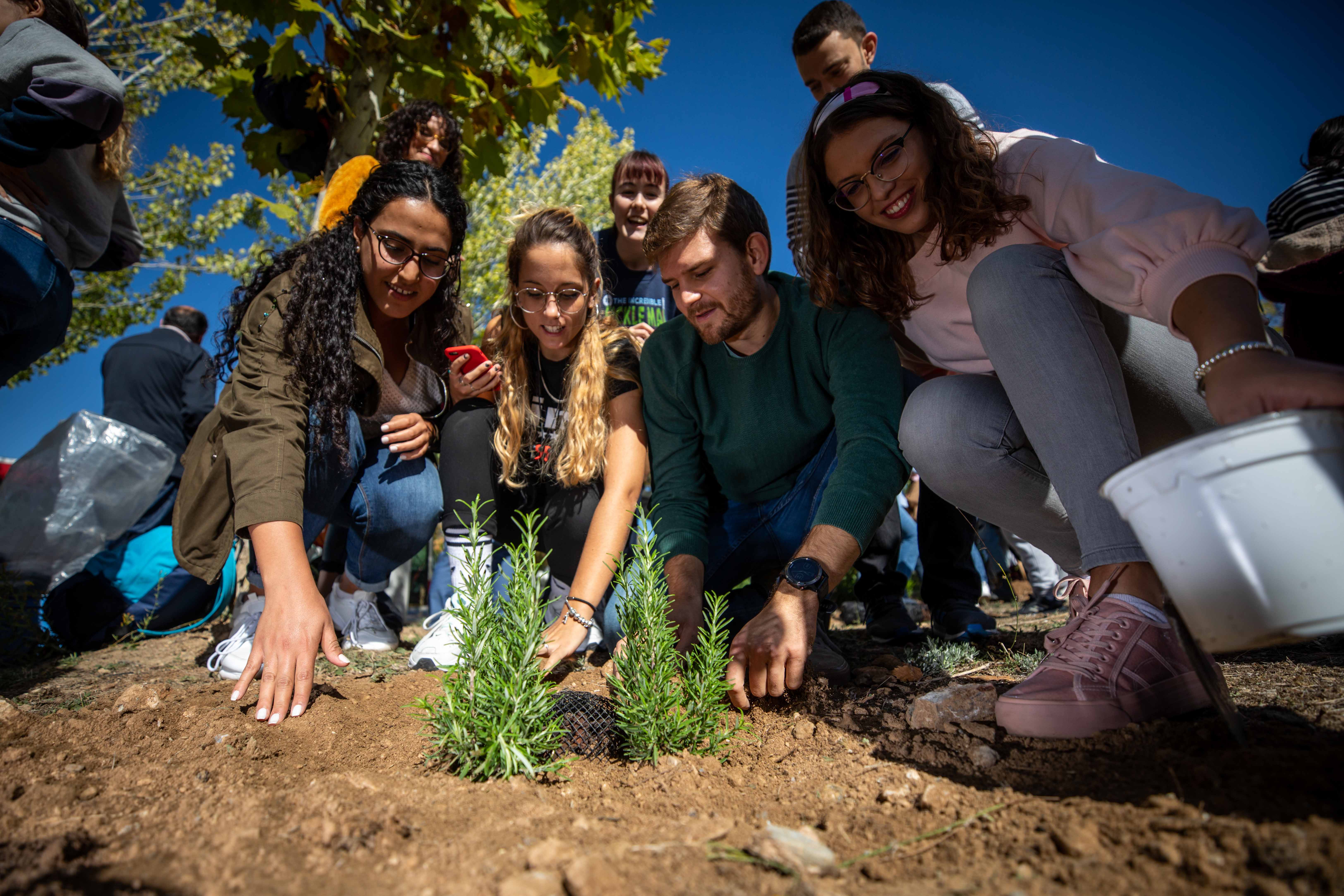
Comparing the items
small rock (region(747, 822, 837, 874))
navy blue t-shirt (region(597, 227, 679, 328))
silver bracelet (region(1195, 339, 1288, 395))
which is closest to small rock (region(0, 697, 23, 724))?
small rock (region(747, 822, 837, 874))

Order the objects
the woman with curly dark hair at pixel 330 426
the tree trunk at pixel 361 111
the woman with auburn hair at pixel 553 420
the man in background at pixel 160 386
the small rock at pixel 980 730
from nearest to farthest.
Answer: the small rock at pixel 980 730 < the woman with curly dark hair at pixel 330 426 < the woman with auburn hair at pixel 553 420 < the tree trunk at pixel 361 111 < the man in background at pixel 160 386

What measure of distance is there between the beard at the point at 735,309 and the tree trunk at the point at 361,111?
2948mm

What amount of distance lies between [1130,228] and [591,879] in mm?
1632

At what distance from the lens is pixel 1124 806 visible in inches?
41.8

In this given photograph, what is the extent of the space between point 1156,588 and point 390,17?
4.86 metres

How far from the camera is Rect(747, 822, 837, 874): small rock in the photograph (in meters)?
1.03

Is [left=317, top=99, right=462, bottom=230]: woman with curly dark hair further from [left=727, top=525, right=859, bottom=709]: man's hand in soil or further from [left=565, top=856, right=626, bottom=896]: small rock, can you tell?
[left=565, top=856, right=626, bottom=896]: small rock

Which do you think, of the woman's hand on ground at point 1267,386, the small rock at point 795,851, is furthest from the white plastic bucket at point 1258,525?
the small rock at point 795,851

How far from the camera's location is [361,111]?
434cm

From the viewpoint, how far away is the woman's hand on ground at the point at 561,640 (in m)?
2.23

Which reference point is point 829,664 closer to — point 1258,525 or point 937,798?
point 937,798

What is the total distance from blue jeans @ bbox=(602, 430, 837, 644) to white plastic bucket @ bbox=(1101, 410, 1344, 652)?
4.91ft

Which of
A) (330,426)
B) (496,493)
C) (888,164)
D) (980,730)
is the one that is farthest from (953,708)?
(330,426)

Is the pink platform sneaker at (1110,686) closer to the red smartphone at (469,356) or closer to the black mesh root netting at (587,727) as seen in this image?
the black mesh root netting at (587,727)
